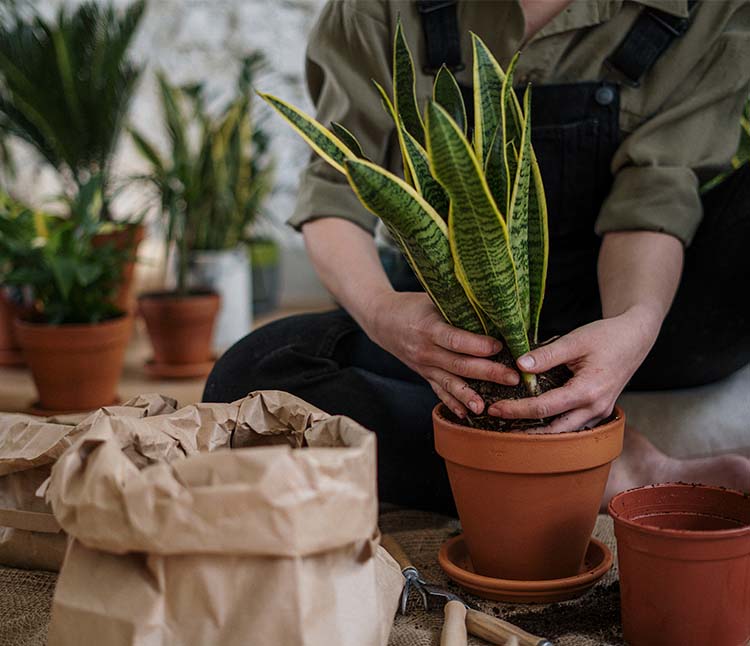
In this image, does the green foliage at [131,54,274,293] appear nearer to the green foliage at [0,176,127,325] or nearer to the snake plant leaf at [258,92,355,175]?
the green foliage at [0,176,127,325]

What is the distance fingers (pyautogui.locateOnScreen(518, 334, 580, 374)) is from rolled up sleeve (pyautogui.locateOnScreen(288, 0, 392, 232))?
0.49 metres

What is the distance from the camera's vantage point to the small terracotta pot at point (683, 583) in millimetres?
924

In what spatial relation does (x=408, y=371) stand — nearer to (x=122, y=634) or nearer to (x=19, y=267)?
(x=122, y=634)

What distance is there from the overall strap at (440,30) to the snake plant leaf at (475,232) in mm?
532

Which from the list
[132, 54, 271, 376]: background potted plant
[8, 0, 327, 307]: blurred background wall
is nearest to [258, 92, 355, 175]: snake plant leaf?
[132, 54, 271, 376]: background potted plant

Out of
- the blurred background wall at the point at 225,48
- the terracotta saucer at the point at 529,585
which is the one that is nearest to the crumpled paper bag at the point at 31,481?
the terracotta saucer at the point at 529,585

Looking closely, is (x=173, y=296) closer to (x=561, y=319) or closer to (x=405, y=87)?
(x=561, y=319)

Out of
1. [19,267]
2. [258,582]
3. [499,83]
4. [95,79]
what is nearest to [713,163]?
[499,83]

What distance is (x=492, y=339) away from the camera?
3.45 feet

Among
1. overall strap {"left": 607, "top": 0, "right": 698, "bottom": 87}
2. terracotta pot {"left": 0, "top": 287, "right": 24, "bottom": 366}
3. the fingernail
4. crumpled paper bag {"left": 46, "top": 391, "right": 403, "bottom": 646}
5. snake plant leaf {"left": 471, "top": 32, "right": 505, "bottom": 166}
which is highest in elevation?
overall strap {"left": 607, "top": 0, "right": 698, "bottom": 87}

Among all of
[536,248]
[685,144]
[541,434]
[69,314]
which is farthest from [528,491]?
[69,314]

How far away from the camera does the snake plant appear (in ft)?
2.96

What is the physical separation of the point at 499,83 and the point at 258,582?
2.01ft

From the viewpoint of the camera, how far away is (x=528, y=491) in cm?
105
